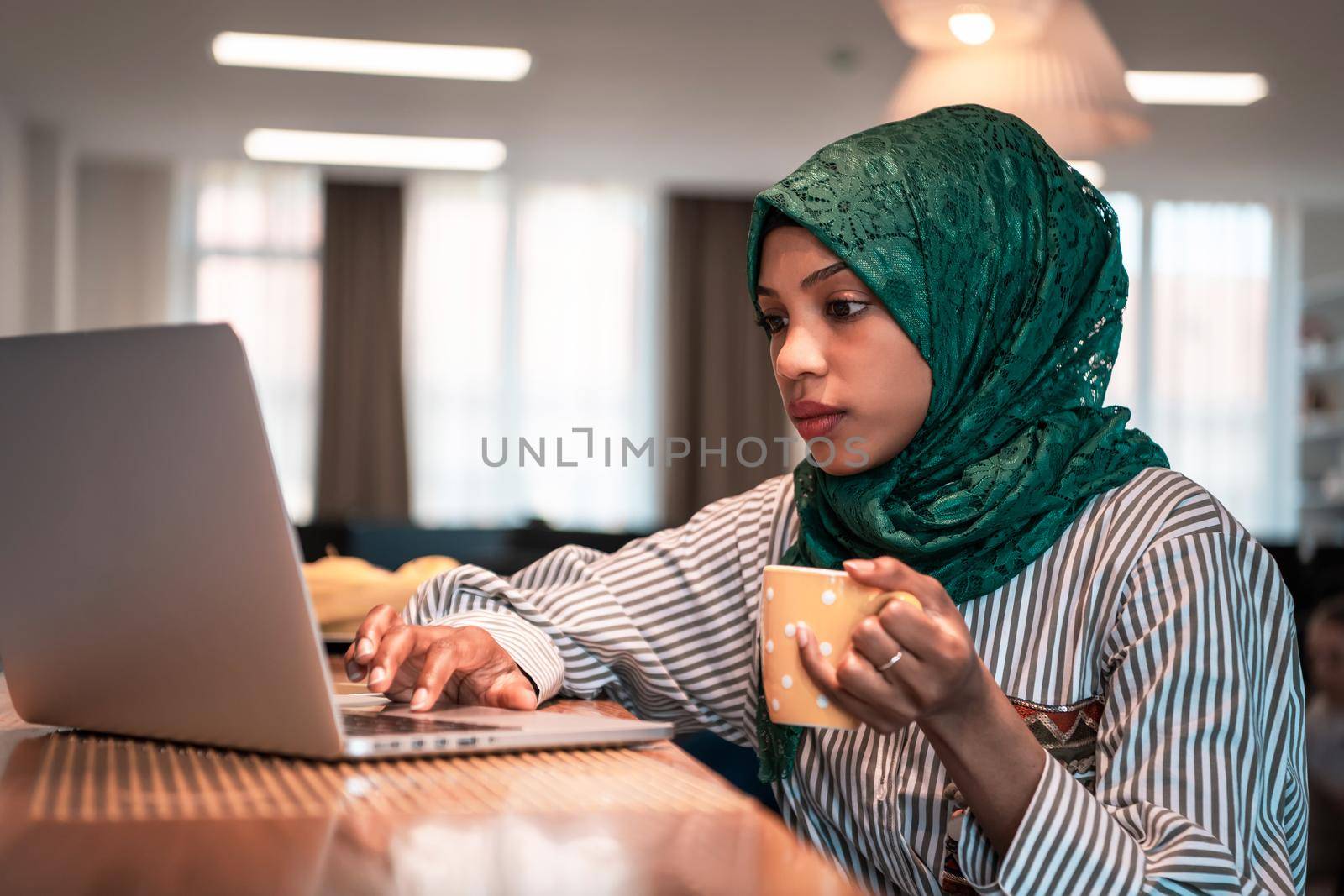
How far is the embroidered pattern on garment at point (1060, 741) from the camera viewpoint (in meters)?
0.90

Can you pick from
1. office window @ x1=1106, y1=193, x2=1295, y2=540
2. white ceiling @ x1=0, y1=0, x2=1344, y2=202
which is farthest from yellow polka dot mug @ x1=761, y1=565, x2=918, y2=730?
office window @ x1=1106, y1=193, x2=1295, y2=540

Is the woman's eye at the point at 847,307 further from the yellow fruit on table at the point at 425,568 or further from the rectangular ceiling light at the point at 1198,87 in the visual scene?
the rectangular ceiling light at the point at 1198,87

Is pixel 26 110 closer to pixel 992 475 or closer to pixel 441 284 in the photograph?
pixel 441 284

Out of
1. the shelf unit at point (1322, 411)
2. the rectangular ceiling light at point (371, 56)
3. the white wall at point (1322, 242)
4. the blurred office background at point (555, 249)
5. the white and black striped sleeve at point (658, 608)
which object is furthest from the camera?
the white wall at point (1322, 242)

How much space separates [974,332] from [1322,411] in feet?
27.1

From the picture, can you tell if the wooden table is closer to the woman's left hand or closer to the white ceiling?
the woman's left hand

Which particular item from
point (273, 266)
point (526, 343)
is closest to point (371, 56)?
point (273, 266)

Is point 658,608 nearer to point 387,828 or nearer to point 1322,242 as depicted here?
point 387,828

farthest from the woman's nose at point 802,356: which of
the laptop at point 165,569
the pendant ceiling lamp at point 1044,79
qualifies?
the pendant ceiling lamp at point 1044,79

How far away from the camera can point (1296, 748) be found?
0.91 m

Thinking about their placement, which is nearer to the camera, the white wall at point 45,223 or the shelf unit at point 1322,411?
the white wall at point 45,223

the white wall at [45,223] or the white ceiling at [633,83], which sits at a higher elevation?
the white ceiling at [633,83]

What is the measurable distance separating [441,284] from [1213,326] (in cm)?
516

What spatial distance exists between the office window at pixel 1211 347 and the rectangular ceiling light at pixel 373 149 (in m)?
4.24
